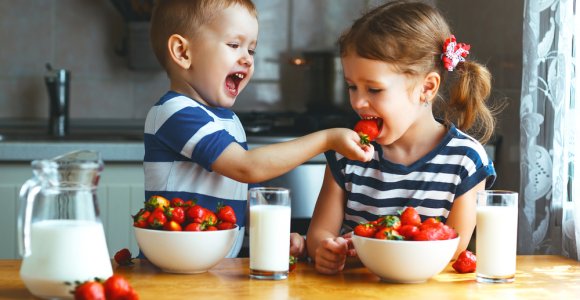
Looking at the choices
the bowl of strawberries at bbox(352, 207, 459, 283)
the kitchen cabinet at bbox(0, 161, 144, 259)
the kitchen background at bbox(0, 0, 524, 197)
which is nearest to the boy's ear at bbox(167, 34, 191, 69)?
the bowl of strawberries at bbox(352, 207, 459, 283)

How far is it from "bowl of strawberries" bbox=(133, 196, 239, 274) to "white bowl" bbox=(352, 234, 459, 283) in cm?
23

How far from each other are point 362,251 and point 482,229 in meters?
0.20

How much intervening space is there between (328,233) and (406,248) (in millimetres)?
385

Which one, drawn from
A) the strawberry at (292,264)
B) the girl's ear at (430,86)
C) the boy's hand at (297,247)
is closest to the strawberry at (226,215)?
the strawberry at (292,264)

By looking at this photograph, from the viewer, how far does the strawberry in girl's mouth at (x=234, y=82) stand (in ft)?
6.06

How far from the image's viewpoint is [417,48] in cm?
174

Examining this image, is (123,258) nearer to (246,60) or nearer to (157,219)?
(157,219)

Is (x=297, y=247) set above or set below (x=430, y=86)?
below

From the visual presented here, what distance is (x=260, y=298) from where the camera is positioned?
126cm

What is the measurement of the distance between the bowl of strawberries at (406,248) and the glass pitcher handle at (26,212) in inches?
19.9

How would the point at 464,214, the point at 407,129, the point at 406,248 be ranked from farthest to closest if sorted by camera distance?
the point at 407,129 < the point at 464,214 < the point at 406,248

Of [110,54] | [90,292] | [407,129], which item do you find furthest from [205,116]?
[110,54]

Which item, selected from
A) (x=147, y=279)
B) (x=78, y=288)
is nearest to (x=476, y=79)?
(x=147, y=279)

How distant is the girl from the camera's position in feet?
5.56
